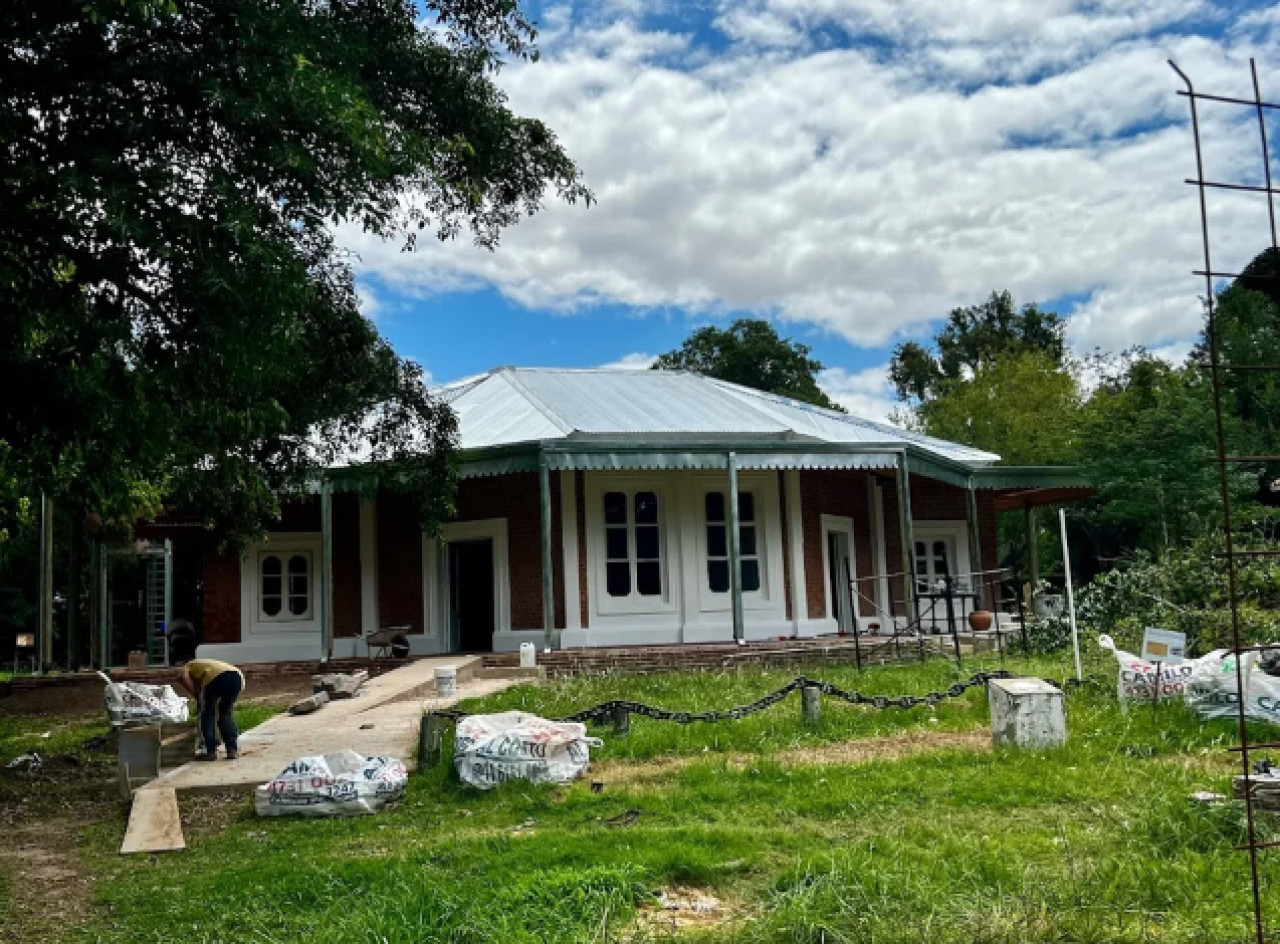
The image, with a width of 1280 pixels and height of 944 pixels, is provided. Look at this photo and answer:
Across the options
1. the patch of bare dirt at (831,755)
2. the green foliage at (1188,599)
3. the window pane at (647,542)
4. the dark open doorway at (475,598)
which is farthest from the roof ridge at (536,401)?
the patch of bare dirt at (831,755)

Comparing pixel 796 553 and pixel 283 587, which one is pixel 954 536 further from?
pixel 283 587

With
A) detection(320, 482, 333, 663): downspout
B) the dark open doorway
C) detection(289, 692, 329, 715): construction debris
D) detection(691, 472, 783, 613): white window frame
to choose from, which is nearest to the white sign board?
detection(289, 692, 329, 715): construction debris

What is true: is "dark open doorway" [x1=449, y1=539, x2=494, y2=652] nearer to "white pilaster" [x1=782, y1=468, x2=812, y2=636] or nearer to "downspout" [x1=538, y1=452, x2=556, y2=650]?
"downspout" [x1=538, y1=452, x2=556, y2=650]

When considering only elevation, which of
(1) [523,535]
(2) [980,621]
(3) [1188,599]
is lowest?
(2) [980,621]

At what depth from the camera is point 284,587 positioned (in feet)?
76.2

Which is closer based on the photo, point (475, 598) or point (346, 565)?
point (346, 565)

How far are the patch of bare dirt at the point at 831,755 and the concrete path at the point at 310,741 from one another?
214 cm

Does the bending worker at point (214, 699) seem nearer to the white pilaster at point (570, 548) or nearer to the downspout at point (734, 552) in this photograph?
the white pilaster at point (570, 548)

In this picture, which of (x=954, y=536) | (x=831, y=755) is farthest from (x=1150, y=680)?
(x=954, y=536)

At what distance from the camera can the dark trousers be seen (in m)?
11.8

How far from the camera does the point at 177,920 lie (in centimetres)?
656

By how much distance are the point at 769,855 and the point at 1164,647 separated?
19.6ft

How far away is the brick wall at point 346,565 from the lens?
73.9 feet

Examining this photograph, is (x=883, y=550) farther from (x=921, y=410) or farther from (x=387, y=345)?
(x=921, y=410)
